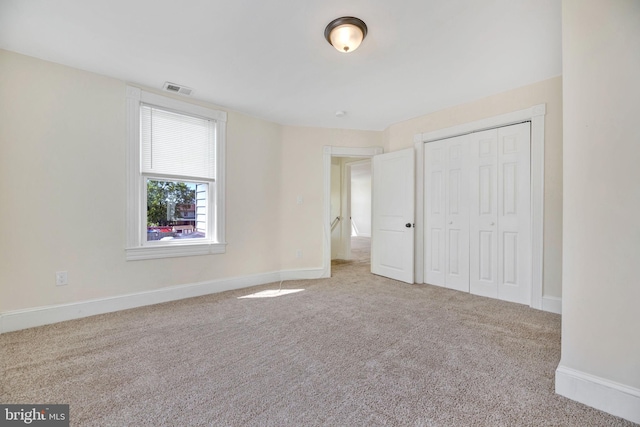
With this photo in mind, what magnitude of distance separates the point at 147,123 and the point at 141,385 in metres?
2.64

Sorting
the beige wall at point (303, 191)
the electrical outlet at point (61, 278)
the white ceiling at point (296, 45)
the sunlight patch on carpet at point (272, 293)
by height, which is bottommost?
the sunlight patch on carpet at point (272, 293)

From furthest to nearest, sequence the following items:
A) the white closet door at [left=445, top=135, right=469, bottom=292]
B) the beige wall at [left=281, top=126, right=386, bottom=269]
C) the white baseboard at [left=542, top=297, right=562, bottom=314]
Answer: the beige wall at [left=281, top=126, right=386, bottom=269] → the white closet door at [left=445, top=135, right=469, bottom=292] → the white baseboard at [left=542, top=297, right=562, bottom=314]

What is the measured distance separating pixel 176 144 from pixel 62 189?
3.84ft

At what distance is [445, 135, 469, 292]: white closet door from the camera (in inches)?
139

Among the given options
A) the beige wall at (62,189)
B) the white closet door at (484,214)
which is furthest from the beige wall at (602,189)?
the beige wall at (62,189)

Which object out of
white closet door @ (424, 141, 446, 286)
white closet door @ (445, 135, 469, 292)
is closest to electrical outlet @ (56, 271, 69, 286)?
white closet door @ (424, 141, 446, 286)

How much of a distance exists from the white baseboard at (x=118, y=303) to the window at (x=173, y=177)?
0.42 metres

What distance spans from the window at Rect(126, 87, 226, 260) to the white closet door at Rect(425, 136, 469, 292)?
9.41ft

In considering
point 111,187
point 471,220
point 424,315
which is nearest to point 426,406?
point 424,315

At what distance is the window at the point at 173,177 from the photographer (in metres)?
2.98

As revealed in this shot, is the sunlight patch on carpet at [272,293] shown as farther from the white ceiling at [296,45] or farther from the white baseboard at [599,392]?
the white baseboard at [599,392]

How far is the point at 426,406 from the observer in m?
1.46

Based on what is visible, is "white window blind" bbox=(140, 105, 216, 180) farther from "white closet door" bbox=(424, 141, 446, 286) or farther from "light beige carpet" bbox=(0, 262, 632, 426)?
"white closet door" bbox=(424, 141, 446, 286)

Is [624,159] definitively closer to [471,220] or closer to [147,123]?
[471,220]
